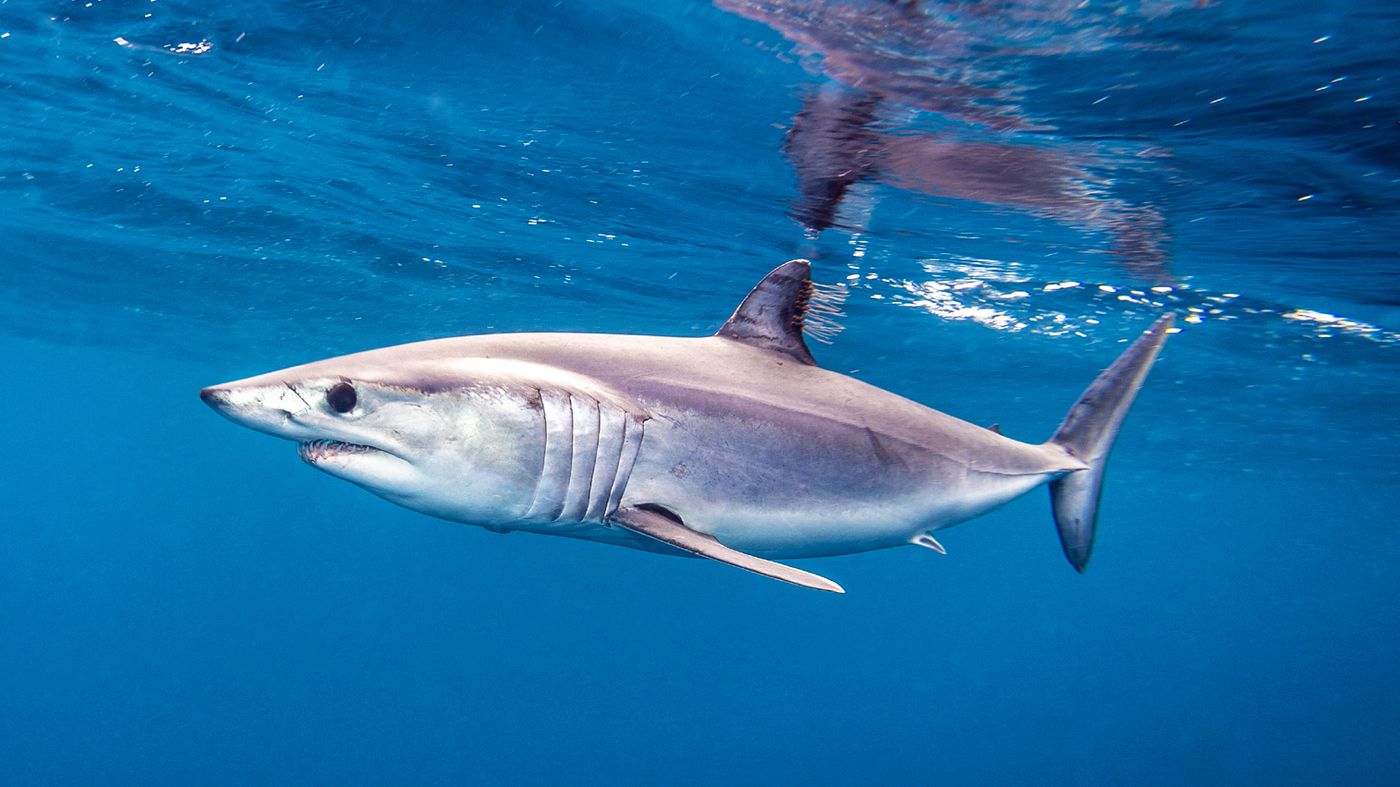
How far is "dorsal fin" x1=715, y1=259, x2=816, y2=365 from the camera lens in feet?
15.0

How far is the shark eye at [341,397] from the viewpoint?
9.30 ft

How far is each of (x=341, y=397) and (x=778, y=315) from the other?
2.49 m

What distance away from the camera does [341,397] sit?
2.85 metres

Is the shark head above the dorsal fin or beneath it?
beneath

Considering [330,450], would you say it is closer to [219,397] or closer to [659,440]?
[219,397]

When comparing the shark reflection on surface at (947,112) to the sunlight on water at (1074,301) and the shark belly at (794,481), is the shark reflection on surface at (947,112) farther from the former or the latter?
the shark belly at (794,481)

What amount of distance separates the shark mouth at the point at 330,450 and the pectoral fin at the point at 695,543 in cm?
107

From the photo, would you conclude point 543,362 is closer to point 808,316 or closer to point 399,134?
point 808,316

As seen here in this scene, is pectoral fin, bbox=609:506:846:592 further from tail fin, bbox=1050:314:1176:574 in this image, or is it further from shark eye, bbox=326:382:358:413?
tail fin, bbox=1050:314:1176:574

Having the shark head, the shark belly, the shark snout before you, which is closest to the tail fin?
the shark belly

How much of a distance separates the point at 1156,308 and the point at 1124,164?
670 cm

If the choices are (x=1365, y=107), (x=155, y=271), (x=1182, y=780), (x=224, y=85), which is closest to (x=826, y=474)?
(x=1365, y=107)

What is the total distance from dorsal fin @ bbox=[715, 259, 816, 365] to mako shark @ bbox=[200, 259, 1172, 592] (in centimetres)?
1

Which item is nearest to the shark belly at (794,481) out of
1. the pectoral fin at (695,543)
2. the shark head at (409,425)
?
the pectoral fin at (695,543)
